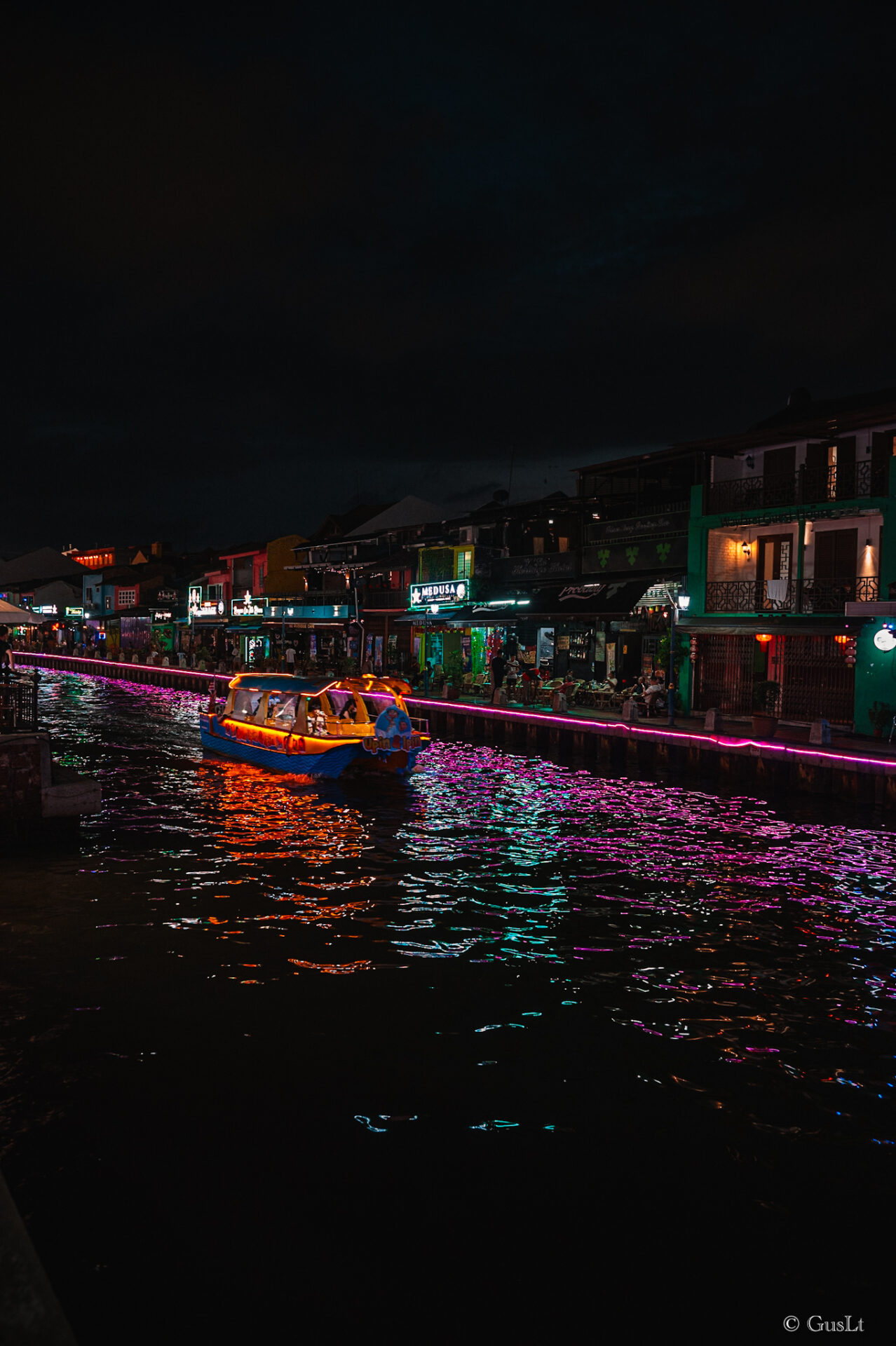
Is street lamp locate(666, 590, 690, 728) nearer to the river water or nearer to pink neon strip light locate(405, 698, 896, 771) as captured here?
pink neon strip light locate(405, 698, 896, 771)

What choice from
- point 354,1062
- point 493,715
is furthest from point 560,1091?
point 493,715

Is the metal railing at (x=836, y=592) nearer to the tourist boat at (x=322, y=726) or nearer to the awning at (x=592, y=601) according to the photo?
the awning at (x=592, y=601)

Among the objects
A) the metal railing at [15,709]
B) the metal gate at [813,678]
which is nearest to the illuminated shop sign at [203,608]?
the metal gate at [813,678]

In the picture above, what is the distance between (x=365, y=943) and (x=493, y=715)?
68.3ft

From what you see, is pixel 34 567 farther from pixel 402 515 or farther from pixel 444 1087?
pixel 444 1087

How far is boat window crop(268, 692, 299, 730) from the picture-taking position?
85.1 ft

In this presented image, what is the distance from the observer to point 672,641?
98.1 feet

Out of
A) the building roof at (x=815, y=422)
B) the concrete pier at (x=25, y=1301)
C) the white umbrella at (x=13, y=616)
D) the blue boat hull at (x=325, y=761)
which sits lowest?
the blue boat hull at (x=325, y=761)

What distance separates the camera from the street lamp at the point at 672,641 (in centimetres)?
2819

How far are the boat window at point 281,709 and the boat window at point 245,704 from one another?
91 centimetres

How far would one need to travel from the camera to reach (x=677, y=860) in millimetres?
16562

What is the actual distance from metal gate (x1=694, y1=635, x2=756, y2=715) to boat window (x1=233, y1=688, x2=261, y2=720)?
15.5 m

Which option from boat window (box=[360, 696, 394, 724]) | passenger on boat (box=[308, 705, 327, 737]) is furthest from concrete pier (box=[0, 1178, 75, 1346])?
boat window (box=[360, 696, 394, 724])

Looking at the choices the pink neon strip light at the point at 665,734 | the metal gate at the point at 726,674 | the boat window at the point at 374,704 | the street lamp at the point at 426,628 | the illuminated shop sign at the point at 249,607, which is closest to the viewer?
the pink neon strip light at the point at 665,734
